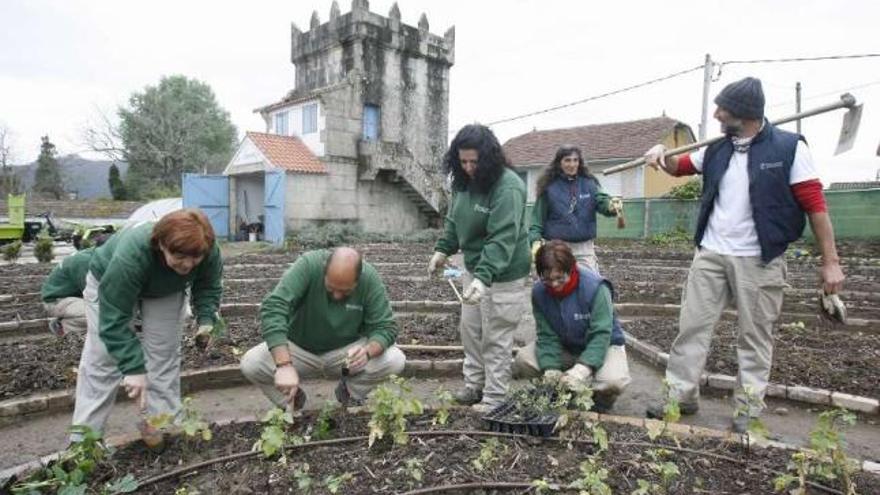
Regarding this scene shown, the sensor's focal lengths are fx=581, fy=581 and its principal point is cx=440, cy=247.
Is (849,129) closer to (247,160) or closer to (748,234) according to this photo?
(748,234)

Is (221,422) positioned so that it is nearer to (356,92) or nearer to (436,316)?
(436,316)

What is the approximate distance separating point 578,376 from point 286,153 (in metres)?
16.9

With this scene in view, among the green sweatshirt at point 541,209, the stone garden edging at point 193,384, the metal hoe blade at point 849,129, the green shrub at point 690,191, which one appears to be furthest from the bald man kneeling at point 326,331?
the green shrub at point 690,191

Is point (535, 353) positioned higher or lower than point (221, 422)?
higher

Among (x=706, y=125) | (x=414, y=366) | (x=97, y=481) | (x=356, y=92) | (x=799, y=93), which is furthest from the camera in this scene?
(x=799, y=93)

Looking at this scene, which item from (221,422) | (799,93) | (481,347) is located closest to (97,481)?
(221,422)

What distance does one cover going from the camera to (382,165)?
1980 centimetres

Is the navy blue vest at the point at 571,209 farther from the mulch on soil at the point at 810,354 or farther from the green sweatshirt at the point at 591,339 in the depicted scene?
the mulch on soil at the point at 810,354

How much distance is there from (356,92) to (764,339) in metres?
17.9

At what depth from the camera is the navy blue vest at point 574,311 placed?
142 inches

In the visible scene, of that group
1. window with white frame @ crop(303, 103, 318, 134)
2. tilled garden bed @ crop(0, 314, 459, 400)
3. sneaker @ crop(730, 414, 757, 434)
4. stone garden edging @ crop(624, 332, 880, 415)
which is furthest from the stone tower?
sneaker @ crop(730, 414, 757, 434)

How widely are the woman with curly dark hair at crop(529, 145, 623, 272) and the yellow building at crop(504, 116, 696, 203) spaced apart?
730 inches

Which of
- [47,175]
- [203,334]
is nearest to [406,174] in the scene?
[203,334]

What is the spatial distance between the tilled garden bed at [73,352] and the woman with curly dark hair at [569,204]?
4.78 feet
